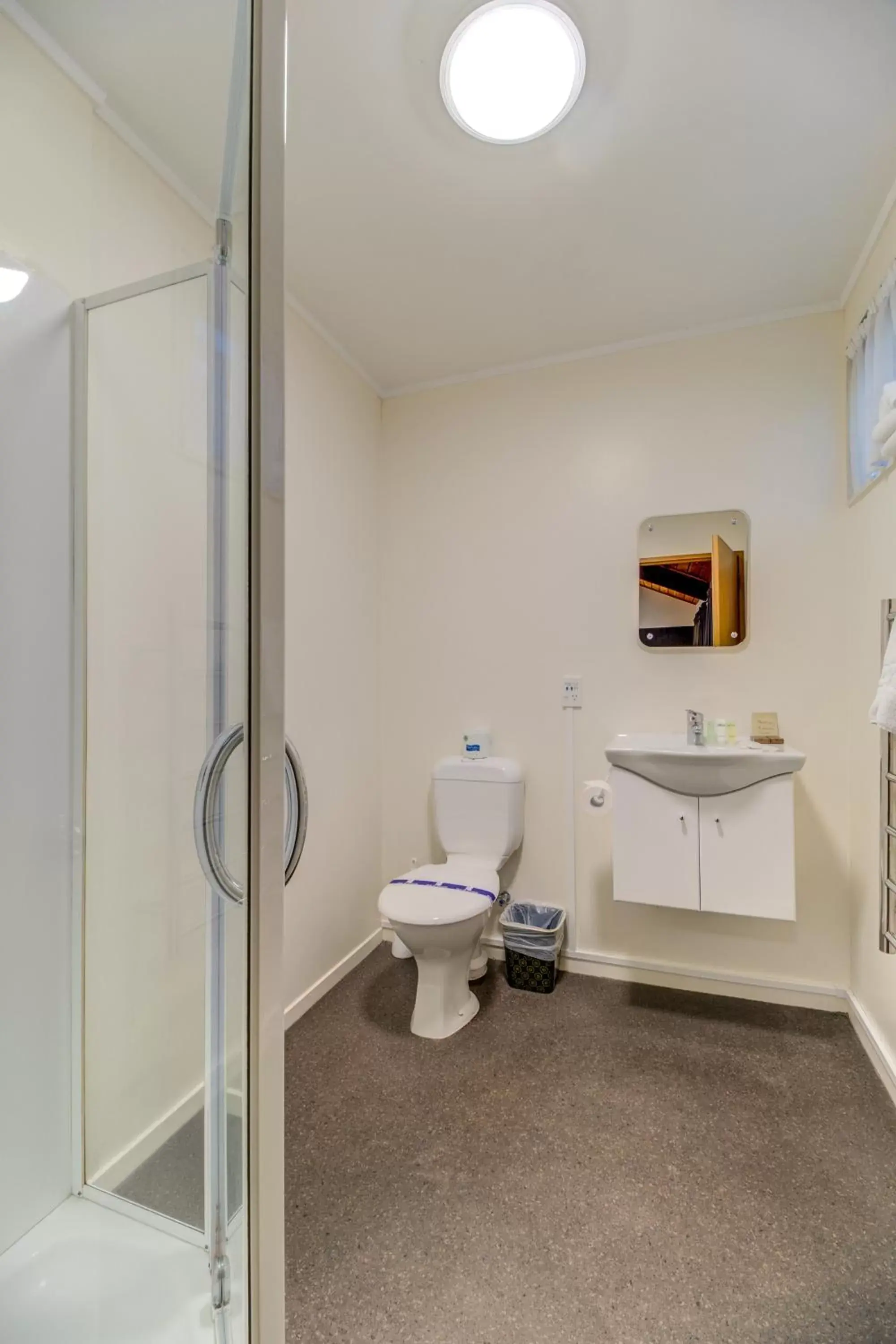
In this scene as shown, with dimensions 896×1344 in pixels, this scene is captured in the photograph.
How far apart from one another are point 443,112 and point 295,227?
1.85ft

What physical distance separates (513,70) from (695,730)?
1859 millimetres

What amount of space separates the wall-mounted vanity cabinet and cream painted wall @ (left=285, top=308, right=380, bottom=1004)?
1.03m

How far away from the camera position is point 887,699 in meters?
1.25

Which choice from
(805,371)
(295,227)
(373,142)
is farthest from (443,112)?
(805,371)

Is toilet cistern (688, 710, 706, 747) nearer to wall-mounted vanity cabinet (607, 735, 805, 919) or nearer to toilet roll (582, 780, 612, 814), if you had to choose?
wall-mounted vanity cabinet (607, 735, 805, 919)

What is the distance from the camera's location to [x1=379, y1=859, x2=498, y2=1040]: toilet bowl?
1797 mm

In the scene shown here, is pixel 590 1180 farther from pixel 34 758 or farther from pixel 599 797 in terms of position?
pixel 34 758

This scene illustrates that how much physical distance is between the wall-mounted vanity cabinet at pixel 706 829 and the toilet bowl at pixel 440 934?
0.50 m

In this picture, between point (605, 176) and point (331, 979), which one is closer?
point (605, 176)

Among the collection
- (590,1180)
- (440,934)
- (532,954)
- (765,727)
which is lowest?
(590,1180)

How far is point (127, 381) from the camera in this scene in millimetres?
1248

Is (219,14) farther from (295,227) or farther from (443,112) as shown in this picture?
(295,227)

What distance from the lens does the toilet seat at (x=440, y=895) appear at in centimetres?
179

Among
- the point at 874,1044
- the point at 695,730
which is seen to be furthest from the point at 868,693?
the point at 874,1044
